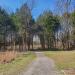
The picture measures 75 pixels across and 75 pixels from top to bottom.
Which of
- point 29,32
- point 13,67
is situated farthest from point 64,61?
point 29,32

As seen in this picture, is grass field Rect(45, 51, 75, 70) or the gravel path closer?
the gravel path

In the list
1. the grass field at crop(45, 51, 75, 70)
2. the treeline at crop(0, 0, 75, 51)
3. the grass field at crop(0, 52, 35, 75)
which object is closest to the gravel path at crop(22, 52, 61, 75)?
the grass field at crop(0, 52, 35, 75)

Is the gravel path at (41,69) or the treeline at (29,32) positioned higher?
the treeline at (29,32)

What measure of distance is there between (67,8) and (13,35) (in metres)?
72.4

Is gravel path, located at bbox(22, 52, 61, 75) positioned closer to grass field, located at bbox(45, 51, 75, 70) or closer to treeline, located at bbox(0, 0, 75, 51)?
grass field, located at bbox(45, 51, 75, 70)

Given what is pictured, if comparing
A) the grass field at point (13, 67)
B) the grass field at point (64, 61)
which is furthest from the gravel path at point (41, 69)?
the grass field at point (64, 61)

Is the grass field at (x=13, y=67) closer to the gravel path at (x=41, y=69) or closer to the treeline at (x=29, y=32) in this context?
the gravel path at (x=41, y=69)

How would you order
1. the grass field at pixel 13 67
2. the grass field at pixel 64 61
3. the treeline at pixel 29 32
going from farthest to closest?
the treeline at pixel 29 32, the grass field at pixel 64 61, the grass field at pixel 13 67

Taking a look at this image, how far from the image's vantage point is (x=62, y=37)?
87.1 metres

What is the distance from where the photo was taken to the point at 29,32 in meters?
80.7

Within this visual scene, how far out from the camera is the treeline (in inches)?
3041

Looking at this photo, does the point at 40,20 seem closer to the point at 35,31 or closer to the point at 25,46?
the point at 35,31

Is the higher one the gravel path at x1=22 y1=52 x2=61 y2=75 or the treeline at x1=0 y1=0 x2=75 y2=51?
the treeline at x1=0 y1=0 x2=75 y2=51

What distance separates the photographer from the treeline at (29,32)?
7725 centimetres
